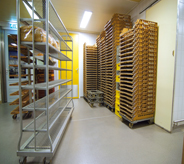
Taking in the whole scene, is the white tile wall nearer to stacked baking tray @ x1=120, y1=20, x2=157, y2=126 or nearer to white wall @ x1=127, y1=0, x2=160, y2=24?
stacked baking tray @ x1=120, y1=20, x2=157, y2=126

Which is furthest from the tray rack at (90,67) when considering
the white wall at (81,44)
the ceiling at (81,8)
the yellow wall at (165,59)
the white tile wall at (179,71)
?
the white tile wall at (179,71)

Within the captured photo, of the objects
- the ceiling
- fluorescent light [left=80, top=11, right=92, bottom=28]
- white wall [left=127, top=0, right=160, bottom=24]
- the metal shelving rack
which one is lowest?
the metal shelving rack

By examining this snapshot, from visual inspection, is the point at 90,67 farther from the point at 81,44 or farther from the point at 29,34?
the point at 29,34

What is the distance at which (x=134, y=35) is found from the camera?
237cm

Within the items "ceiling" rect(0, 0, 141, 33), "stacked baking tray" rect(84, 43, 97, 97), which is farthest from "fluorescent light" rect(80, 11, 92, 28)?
"stacked baking tray" rect(84, 43, 97, 97)

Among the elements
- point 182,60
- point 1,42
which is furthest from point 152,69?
point 1,42

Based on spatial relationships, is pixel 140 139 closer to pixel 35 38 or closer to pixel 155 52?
pixel 155 52

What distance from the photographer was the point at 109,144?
192 cm

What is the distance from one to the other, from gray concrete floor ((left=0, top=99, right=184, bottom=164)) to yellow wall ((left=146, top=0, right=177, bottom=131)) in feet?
1.28

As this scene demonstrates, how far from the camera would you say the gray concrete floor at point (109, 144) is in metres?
1.58

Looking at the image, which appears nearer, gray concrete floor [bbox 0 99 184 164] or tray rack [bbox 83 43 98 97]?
gray concrete floor [bbox 0 99 184 164]

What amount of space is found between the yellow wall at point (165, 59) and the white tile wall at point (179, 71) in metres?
0.08

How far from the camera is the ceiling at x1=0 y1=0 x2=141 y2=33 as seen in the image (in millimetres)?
3334

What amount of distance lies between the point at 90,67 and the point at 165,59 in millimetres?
3263
